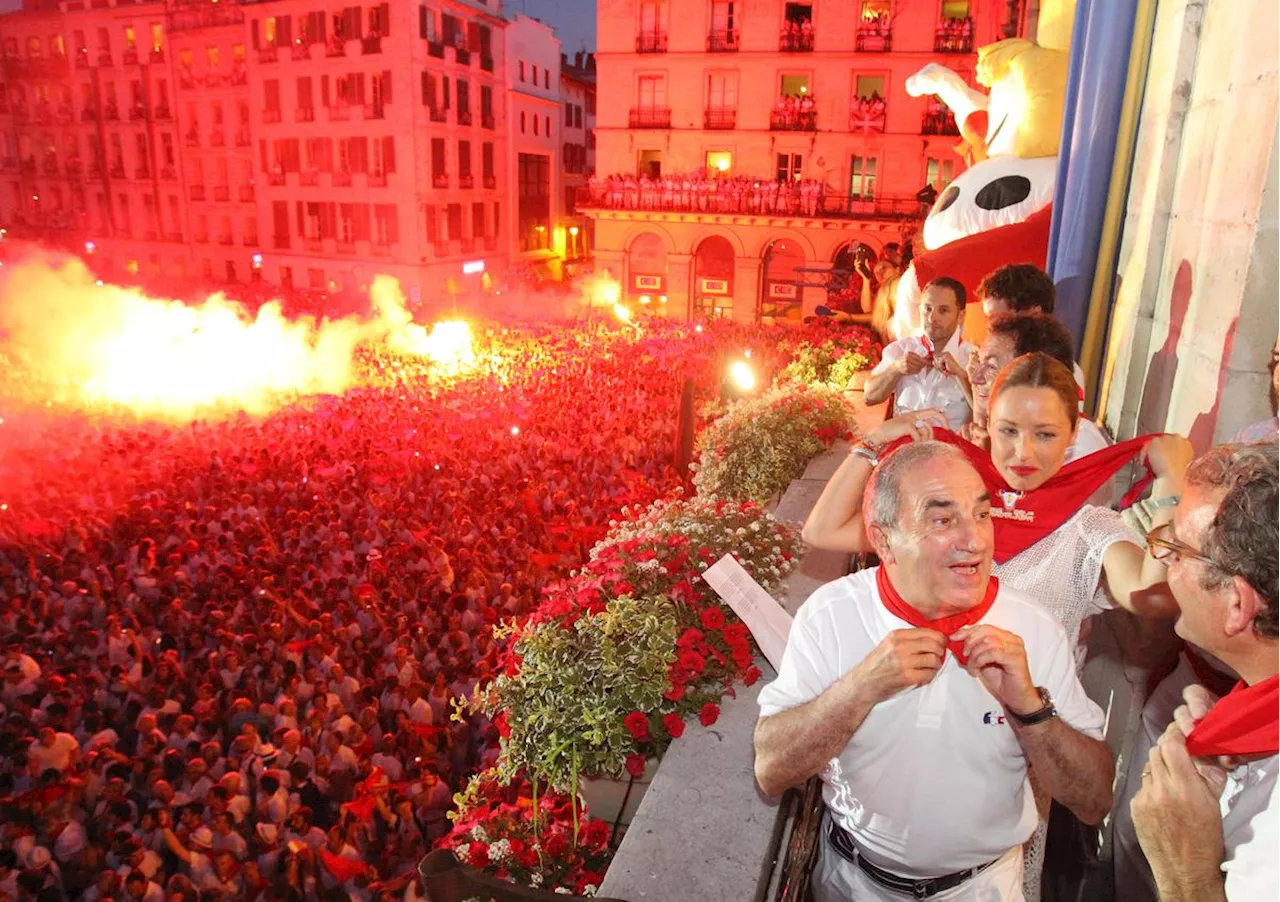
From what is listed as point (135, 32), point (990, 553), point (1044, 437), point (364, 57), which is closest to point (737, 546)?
point (1044, 437)

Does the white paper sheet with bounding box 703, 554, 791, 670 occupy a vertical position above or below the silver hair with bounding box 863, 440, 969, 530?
below

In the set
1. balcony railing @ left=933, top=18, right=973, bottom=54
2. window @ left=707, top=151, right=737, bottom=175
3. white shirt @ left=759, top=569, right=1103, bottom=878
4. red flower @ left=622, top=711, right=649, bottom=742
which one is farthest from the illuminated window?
white shirt @ left=759, top=569, right=1103, bottom=878

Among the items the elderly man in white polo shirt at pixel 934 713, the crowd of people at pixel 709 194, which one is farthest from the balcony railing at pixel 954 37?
the elderly man in white polo shirt at pixel 934 713

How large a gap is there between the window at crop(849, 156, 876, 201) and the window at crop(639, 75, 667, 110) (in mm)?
7749

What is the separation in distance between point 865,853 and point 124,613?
8.52 metres

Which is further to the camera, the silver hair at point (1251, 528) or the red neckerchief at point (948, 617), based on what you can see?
the red neckerchief at point (948, 617)

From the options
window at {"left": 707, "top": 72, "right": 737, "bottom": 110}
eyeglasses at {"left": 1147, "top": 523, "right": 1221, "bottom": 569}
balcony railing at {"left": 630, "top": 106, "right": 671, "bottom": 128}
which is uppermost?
window at {"left": 707, "top": 72, "right": 737, "bottom": 110}

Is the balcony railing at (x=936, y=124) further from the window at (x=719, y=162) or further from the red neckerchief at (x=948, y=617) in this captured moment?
the red neckerchief at (x=948, y=617)

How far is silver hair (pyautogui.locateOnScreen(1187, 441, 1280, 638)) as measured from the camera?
186cm

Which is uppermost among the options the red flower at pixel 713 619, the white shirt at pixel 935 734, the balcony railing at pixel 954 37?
the balcony railing at pixel 954 37

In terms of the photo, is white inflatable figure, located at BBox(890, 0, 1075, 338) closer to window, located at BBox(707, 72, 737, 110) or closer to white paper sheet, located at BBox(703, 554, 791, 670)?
white paper sheet, located at BBox(703, 554, 791, 670)

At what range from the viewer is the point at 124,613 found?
8.82 m

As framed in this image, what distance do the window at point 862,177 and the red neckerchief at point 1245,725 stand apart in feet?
107

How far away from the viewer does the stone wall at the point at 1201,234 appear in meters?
3.81
